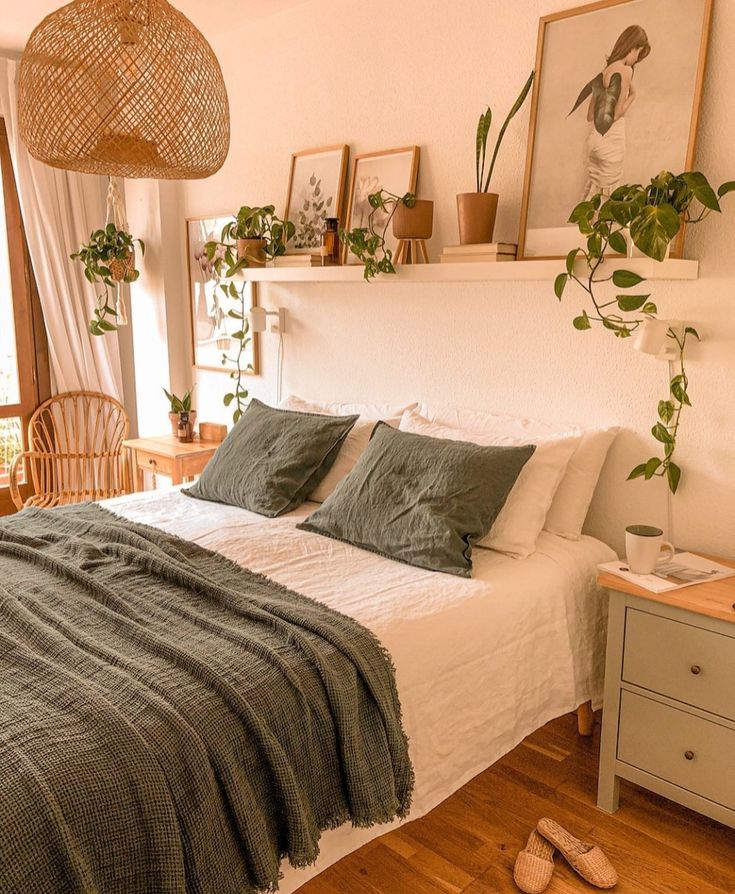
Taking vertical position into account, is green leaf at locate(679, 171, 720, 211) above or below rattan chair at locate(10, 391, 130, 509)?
above

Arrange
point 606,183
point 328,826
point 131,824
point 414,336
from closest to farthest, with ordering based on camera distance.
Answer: point 131,824 < point 328,826 < point 606,183 < point 414,336

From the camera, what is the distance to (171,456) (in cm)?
363

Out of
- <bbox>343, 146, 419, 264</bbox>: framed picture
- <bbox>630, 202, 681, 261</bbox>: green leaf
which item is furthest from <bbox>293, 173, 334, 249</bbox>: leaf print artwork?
<bbox>630, 202, 681, 261</bbox>: green leaf

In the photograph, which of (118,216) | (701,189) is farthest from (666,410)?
(118,216)

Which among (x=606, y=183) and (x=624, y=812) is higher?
(x=606, y=183)

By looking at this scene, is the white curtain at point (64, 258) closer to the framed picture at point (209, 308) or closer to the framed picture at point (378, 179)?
the framed picture at point (209, 308)

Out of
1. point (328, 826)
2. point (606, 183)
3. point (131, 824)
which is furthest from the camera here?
point (606, 183)

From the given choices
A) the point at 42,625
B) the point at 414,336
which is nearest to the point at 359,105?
the point at 414,336

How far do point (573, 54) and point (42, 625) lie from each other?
2.28m

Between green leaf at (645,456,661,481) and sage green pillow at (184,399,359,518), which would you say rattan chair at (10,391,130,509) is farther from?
green leaf at (645,456,661,481)

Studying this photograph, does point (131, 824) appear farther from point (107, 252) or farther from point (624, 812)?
point (107, 252)

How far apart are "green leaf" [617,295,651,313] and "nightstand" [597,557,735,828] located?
0.78m

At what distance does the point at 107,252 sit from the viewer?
4.04 metres

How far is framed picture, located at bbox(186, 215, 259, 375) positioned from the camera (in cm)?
387
